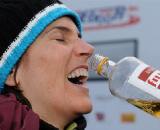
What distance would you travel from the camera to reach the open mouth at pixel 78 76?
146 cm

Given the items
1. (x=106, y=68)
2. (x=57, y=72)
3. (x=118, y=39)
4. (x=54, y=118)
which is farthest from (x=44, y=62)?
(x=118, y=39)

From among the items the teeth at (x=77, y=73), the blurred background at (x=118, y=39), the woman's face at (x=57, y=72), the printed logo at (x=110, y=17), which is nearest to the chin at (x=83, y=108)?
the woman's face at (x=57, y=72)

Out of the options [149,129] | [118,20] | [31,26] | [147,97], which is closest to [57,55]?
[31,26]

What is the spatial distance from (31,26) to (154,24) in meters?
1.72

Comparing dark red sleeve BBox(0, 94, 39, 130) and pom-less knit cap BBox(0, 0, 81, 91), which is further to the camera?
pom-less knit cap BBox(0, 0, 81, 91)

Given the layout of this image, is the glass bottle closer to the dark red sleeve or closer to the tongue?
the tongue

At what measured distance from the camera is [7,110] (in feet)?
3.92

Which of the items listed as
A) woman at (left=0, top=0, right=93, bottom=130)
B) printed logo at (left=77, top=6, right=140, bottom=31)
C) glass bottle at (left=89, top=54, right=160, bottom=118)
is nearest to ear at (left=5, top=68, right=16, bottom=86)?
woman at (left=0, top=0, right=93, bottom=130)

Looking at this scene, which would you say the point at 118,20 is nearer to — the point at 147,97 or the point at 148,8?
the point at 148,8

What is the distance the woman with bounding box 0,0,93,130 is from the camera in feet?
4.52

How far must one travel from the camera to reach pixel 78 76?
1.47 metres

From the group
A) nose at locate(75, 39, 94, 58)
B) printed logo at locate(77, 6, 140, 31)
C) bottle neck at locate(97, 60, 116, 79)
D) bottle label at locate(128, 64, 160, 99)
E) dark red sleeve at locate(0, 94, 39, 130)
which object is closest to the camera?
dark red sleeve at locate(0, 94, 39, 130)

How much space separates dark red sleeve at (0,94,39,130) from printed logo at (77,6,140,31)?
6.59 feet

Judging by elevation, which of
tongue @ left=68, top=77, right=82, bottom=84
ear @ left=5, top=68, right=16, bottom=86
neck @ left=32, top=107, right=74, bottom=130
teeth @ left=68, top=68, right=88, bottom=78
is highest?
teeth @ left=68, top=68, right=88, bottom=78
